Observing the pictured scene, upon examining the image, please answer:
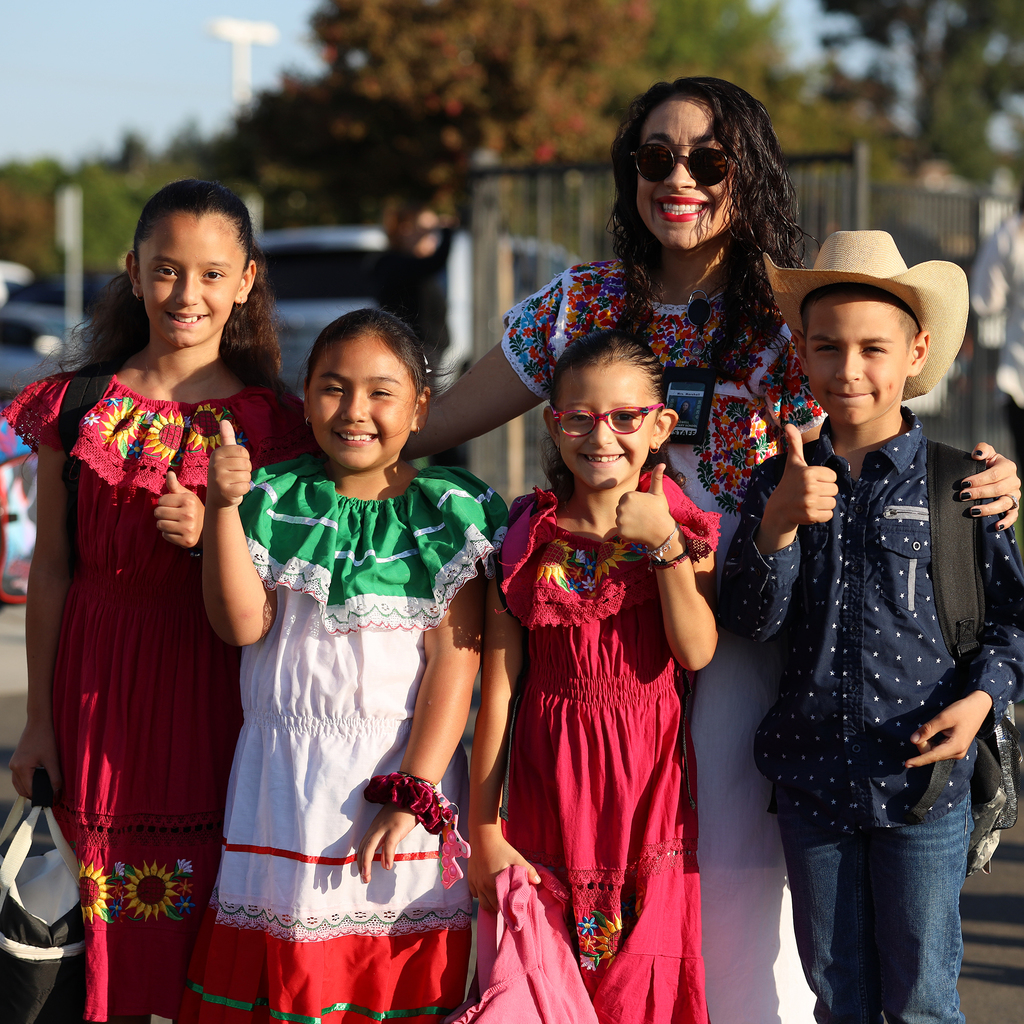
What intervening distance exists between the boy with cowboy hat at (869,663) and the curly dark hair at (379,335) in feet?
2.30

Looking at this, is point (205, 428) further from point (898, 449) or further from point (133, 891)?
point (898, 449)

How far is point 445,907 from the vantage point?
7.72ft

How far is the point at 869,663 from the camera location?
2268 millimetres

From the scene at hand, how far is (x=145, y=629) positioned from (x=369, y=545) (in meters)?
0.50

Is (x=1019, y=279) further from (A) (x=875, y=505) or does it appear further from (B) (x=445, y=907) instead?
(B) (x=445, y=907)

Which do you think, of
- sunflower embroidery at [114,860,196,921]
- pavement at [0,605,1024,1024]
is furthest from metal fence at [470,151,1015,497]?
sunflower embroidery at [114,860,196,921]

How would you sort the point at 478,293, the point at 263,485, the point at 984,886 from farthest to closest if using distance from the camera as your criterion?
the point at 478,293 → the point at 984,886 → the point at 263,485

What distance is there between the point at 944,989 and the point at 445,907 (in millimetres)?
922

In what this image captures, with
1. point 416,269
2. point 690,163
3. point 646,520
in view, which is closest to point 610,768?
point 646,520

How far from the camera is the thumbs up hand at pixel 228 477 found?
2221 mm

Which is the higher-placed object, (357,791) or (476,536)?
(476,536)

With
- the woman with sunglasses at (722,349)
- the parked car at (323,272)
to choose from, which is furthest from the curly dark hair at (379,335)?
Result: the parked car at (323,272)

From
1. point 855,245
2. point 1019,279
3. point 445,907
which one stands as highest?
point 1019,279

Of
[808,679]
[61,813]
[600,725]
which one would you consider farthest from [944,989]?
[61,813]
